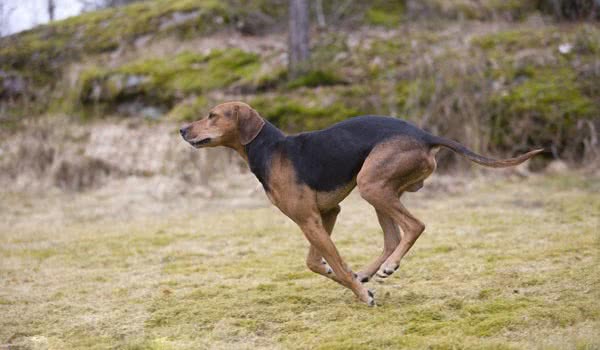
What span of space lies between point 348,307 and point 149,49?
14.6 m

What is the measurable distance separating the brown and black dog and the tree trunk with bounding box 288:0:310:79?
383 inches

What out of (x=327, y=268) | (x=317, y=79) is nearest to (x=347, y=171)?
(x=327, y=268)

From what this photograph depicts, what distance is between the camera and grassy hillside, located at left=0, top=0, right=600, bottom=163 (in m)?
12.3

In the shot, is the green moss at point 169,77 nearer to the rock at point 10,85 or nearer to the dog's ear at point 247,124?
the rock at point 10,85

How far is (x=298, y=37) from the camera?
1488 centimetres

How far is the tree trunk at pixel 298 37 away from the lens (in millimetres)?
14734

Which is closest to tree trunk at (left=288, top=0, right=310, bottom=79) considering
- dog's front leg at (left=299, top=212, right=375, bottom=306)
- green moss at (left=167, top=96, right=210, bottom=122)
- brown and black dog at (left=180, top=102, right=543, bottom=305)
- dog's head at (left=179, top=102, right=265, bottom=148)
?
green moss at (left=167, top=96, right=210, bottom=122)

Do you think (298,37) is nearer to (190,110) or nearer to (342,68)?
(342,68)

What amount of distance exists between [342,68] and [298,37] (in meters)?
1.20

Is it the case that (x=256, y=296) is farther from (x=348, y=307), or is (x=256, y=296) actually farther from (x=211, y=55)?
(x=211, y=55)

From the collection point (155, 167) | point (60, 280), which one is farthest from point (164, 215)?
point (60, 280)

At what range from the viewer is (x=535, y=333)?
405cm

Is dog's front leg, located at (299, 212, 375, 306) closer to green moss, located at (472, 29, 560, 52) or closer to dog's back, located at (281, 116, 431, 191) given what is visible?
dog's back, located at (281, 116, 431, 191)

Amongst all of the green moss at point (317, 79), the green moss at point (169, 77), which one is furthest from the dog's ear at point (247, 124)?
the green moss at point (169, 77)
